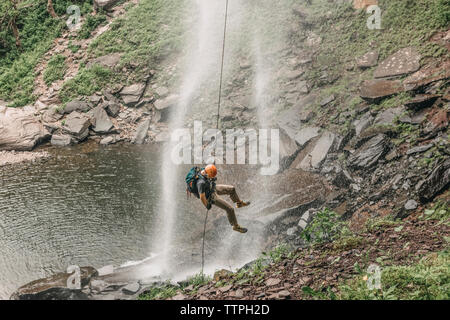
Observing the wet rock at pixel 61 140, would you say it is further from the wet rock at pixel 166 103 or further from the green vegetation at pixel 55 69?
the wet rock at pixel 166 103

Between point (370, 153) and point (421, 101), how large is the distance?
235cm

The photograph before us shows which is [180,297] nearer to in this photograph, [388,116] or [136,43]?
[388,116]

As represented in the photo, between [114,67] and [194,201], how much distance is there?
1207 cm

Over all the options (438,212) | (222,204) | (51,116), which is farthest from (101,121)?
(438,212)

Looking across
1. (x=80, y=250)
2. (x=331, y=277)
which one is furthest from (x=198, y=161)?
(x=331, y=277)

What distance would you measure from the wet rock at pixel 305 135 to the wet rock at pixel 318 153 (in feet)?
1.88

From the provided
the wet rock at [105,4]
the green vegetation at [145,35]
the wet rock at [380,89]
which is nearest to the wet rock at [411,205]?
the wet rock at [380,89]

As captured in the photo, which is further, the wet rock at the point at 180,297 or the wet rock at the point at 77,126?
the wet rock at the point at 77,126

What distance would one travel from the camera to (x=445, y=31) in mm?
14062

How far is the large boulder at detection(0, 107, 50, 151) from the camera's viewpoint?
1817 cm

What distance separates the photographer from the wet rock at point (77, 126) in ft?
61.0

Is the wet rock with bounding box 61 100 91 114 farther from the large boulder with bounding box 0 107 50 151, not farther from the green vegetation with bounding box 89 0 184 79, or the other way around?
the green vegetation with bounding box 89 0 184 79

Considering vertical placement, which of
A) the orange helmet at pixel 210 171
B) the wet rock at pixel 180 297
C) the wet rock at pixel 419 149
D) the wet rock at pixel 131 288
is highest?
the orange helmet at pixel 210 171

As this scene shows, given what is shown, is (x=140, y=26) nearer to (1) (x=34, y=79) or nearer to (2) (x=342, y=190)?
(1) (x=34, y=79)
